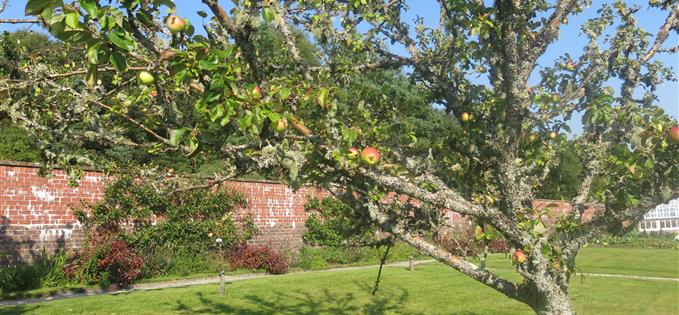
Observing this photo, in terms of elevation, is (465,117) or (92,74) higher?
(465,117)

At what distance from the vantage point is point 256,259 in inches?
603

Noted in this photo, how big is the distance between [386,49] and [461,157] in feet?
3.69

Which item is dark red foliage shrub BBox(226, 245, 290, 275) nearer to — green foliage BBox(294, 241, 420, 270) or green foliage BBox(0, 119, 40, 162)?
green foliage BBox(294, 241, 420, 270)

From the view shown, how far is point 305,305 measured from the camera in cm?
929

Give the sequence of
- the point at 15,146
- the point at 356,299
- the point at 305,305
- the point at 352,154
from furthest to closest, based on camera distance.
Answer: the point at 15,146, the point at 356,299, the point at 305,305, the point at 352,154

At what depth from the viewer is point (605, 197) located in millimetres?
3549

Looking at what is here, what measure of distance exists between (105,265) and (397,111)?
9463mm

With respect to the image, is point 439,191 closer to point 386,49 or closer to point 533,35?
point 533,35

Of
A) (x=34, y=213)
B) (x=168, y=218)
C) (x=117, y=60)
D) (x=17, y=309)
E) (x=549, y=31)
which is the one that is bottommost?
(x=17, y=309)

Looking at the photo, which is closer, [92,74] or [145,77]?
[92,74]

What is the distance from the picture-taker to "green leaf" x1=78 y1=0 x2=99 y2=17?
5.72ft

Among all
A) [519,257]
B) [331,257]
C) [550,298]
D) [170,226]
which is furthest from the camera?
[331,257]

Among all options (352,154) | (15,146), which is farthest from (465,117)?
(15,146)

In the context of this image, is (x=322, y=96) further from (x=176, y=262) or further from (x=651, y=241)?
(x=651, y=241)
